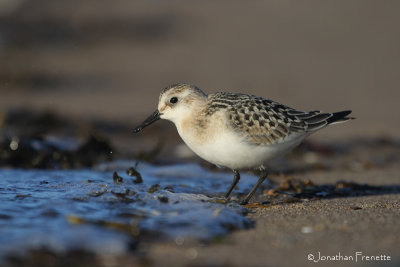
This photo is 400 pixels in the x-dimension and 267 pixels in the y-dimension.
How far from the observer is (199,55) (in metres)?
13.9

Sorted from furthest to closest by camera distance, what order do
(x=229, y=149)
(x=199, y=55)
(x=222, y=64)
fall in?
1. (x=199, y=55)
2. (x=222, y=64)
3. (x=229, y=149)

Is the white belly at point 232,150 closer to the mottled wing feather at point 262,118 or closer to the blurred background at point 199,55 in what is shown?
the mottled wing feather at point 262,118

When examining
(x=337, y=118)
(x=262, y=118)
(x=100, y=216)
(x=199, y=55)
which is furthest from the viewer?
(x=199, y=55)

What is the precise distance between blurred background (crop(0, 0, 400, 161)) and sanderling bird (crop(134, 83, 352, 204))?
3.53 meters

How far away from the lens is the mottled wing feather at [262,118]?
483cm

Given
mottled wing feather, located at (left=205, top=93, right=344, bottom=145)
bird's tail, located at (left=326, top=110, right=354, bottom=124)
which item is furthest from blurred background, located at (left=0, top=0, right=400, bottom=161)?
mottled wing feather, located at (left=205, top=93, right=344, bottom=145)

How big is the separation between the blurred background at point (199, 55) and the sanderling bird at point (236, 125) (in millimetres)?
3526

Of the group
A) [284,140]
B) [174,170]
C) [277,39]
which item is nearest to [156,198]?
[284,140]

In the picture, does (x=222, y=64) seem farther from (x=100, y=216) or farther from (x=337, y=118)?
(x=100, y=216)

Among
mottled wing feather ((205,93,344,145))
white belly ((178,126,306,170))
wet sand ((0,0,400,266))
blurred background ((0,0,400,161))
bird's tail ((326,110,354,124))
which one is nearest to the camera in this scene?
white belly ((178,126,306,170))

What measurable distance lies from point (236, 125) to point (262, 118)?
329mm

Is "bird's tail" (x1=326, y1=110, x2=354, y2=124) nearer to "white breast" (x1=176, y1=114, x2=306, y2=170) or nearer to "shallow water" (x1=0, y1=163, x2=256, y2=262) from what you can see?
"white breast" (x1=176, y1=114, x2=306, y2=170)

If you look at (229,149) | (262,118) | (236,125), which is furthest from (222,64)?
(229,149)

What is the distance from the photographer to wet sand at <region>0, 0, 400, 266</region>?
808cm
